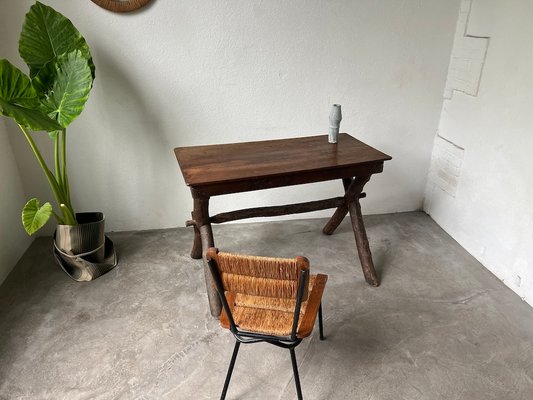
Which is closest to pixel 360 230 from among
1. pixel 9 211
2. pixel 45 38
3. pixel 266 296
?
pixel 266 296

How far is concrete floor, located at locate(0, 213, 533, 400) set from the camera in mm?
1700

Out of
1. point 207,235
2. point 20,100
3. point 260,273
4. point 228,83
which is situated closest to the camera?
point 260,273

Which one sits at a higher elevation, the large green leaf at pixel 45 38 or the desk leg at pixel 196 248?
the large green leaf at pixel 45 38

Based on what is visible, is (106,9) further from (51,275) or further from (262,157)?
(51,275)

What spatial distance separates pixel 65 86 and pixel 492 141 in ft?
8.66

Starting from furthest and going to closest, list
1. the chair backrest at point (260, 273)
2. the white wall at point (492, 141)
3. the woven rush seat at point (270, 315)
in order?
the white wall at point (492, 141), the woven rush seat at point (270, 315), the chair backrest at point (260, 273)

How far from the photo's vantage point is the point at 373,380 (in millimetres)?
1724

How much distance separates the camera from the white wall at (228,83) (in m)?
2.46

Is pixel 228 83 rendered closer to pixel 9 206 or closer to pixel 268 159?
pixel 268 159

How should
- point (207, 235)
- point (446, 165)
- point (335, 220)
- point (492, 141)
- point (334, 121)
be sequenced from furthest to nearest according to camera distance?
point (446, 165) < point (335, 220) < point (492, 141) < point (334, 121) < point (207, 235)

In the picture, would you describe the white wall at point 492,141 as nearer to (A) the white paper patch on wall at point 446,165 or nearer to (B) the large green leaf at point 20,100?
(A) the white paper patch on wall at point 446,165

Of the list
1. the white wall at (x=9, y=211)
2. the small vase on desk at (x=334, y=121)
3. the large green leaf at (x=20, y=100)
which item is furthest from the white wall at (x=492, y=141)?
the white wall at (x=9, y=211)

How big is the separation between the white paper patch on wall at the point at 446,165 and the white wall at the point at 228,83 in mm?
169

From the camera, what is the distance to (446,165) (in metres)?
2.98
